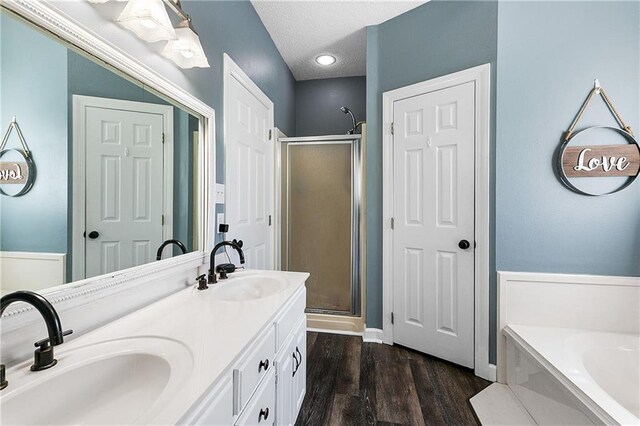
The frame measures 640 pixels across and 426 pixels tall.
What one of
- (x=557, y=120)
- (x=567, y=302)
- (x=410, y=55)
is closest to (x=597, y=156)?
(x=557, y=120)

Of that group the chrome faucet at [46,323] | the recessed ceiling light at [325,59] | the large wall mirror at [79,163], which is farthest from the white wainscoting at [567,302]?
the recessed ceiling light at [325,59]

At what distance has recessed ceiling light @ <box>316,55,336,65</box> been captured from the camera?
9.70 feet

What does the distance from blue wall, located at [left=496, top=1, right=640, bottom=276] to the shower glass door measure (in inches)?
47.4

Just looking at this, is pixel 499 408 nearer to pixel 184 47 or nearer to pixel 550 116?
pixel 550 116

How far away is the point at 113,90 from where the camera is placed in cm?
93

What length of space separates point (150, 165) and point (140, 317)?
0.57 metres

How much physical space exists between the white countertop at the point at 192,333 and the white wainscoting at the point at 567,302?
1.50m

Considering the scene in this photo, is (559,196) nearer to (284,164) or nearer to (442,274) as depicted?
(442,274)

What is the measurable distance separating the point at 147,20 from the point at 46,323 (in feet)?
3.15

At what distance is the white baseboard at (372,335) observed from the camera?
92.5 inches

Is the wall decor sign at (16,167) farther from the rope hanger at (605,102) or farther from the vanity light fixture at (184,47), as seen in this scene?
the rope hanger at (605,102)

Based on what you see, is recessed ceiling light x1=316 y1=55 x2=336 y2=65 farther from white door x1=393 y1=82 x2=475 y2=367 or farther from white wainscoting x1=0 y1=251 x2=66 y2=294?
white wainscoting x1=0 y1=251 x2=66 y2=294

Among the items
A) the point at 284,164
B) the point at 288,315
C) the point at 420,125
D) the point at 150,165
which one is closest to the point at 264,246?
the point at 284,164

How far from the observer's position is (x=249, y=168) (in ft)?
6.81
